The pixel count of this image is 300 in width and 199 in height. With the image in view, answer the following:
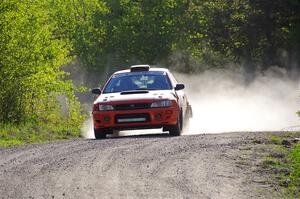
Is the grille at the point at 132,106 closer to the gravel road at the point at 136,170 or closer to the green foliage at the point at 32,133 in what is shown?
the gravel road at the point at 136,170

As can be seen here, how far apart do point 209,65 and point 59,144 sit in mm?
36338

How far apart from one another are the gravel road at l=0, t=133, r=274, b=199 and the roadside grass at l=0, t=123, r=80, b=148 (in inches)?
183

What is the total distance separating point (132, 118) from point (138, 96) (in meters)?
0.57

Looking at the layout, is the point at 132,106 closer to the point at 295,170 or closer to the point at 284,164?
the point at 284,164

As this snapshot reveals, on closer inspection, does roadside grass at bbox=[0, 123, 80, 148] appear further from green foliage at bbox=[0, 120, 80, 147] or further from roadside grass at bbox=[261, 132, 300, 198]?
roadside grass at bbox=[261, 132, 300, 198]

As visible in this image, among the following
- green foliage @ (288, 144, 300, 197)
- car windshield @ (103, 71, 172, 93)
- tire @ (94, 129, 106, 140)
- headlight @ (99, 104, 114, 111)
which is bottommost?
tire @ (94, 129, 106, 140)

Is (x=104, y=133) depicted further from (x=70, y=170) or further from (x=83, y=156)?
(x=70, y=170)

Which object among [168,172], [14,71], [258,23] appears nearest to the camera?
[168,172]

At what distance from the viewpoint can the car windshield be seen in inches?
810

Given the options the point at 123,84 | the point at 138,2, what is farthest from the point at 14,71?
the point at 138,2

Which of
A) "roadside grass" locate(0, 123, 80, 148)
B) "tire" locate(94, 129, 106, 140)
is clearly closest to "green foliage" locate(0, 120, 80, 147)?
"roadside grass" locate(0, 123, 80, 148)

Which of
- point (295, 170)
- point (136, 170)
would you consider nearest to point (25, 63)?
point (136, 170)

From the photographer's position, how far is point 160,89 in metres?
20.4

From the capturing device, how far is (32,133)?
74.2 ft
